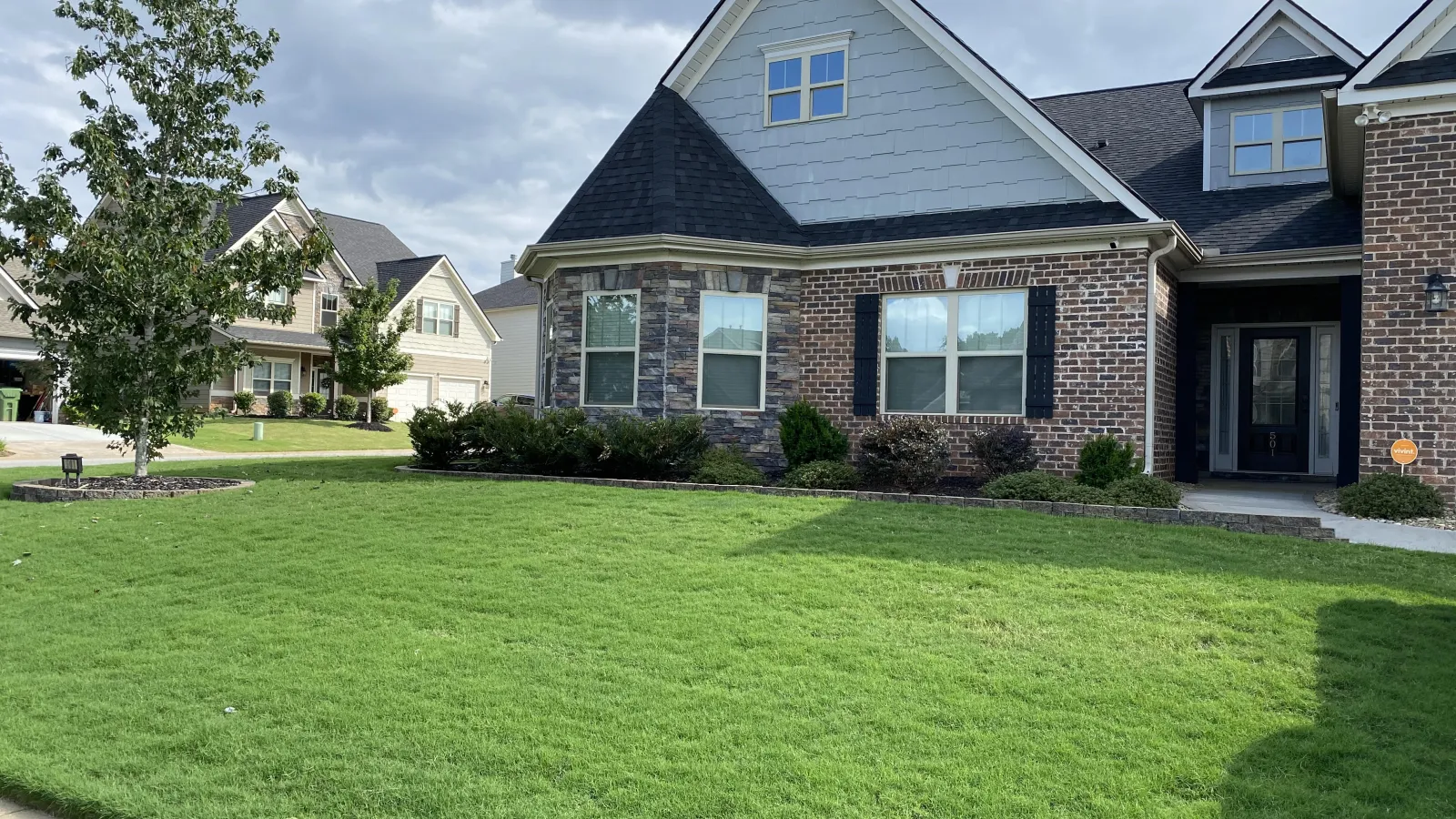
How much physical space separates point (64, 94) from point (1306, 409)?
714 inches

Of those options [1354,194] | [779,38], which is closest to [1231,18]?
[1354,194]

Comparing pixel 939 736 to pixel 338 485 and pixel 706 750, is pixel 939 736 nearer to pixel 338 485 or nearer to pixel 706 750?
pixel 706 750

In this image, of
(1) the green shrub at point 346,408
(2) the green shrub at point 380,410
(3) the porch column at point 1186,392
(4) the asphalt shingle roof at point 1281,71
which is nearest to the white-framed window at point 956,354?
(3) the porch column at point 1186,392

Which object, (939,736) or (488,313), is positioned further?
(488,313)

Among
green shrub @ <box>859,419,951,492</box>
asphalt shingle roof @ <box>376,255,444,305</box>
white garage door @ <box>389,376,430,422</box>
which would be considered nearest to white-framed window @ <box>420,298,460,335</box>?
asphalt shingle roof @ <box>376,255,444,305</box>

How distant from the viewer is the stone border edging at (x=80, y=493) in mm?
11414

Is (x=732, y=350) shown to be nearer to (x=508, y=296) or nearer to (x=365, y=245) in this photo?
(x=365, y=245)

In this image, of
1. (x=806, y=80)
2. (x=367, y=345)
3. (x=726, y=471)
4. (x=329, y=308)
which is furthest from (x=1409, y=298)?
(x=329, y=308)

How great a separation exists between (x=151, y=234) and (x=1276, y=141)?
16.3 metres

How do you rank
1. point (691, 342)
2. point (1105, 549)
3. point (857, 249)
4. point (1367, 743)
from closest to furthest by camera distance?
point (1367, 743)
point (1105, 549)
point (857, 249)
point (691, 342)

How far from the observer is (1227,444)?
15.7 m

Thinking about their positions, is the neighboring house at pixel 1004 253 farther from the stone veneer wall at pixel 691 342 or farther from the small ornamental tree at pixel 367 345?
the small ornamental tree at pixel 367 345

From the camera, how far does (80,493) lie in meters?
11.4

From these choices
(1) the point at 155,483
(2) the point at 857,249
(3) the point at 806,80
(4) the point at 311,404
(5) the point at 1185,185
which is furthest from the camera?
(4) the point at 311,404
